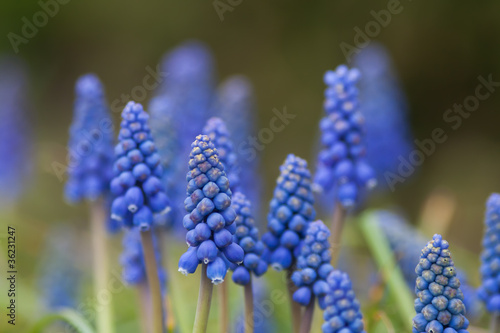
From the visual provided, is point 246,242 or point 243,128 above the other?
point 243,128

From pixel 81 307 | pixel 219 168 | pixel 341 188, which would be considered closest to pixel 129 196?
pixel 219 168

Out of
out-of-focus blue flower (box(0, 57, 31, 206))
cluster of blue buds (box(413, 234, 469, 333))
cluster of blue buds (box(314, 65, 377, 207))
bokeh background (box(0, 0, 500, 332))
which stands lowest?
cluster of blue buds (box(413, 234, 469, 333))

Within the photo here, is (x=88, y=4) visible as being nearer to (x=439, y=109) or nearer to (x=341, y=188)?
(x=439, y=109)

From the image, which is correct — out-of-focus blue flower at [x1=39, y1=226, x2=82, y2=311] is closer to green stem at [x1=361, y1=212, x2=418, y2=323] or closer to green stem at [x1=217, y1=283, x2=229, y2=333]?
green stem at [x1=217, y1=283, x2=229, y2=333]

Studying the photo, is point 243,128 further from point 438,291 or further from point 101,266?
point 438,291

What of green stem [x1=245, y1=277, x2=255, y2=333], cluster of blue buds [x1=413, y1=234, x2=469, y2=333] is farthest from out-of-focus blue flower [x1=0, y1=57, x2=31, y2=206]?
cluster of blue buds [x1=413, y1=234, x2=469, y2=333]

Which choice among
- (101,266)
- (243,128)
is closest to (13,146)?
(243,128)
